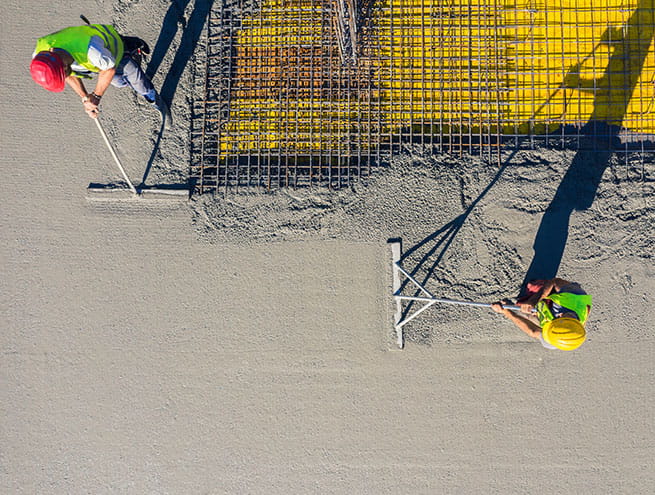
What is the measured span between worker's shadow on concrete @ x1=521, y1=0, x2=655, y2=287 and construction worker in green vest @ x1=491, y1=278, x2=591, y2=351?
0.45 meters

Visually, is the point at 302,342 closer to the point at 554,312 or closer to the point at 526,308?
the point at 526,308

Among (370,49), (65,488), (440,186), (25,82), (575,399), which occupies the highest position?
(370,49)

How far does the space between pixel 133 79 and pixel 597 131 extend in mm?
4947

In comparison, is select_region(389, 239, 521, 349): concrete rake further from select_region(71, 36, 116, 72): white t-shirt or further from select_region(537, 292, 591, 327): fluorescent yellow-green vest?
select_region(71, 36, 116, 72): white t-shirt

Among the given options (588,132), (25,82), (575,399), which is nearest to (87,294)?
(25,82)

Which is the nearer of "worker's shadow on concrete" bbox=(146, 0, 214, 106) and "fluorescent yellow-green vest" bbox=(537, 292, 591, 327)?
"fluorescent yellow-green vest" bbox=(537, 292, 591, 327)

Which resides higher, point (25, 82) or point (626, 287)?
point (25, 82)

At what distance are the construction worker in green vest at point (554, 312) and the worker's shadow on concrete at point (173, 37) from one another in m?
4.16

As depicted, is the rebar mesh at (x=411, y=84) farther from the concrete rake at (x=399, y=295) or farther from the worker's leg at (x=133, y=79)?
the concrete rake at (x=399, y=295)

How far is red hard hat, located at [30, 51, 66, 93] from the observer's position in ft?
11.7

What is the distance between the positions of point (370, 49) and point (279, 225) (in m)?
2.23

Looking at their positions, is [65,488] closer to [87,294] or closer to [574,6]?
[87,294]

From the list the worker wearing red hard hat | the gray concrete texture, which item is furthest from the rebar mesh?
the worker wearing red hard hat

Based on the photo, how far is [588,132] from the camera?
15.9ft
